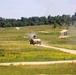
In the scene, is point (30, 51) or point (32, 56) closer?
point (32, 56)

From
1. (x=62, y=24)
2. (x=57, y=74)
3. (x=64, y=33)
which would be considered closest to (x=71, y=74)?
(x=57, y=74)

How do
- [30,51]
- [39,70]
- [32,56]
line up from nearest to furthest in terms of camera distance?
[39,70] → [32,56] → [30,51]

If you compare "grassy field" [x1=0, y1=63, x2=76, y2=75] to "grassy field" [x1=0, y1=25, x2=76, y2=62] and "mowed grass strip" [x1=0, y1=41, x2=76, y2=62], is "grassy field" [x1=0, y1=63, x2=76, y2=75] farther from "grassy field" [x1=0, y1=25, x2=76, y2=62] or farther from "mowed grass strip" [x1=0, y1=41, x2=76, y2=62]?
"grassy field" [x1=0, y1=25, x2=76, y2=62]

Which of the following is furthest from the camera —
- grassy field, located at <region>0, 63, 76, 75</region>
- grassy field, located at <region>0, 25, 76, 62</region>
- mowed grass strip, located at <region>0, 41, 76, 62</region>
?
grassy field, located at <region>0, 25, 76, 62</region>

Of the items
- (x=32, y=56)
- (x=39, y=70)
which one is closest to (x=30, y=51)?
(x=32, y=56)

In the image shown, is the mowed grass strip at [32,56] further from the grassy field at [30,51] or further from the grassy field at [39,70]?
the grassy field at [39,70]

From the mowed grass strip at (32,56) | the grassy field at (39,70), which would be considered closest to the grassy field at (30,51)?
the mowed grass strip at (32,56)

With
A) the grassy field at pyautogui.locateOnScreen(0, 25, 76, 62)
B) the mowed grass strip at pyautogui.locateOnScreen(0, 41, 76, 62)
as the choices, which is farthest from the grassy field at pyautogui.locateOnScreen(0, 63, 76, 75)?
the grassy field at pyautogui.locateOnScreen(0, 25, 76, 62)

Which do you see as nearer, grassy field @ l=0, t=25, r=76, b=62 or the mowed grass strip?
the mowed grass strip

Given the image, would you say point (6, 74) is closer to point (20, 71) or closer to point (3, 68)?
point (20, 71)

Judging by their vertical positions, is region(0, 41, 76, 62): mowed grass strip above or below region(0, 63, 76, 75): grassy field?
below

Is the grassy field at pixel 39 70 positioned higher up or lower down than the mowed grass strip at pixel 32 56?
higher up

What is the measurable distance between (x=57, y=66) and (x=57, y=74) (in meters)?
5.28

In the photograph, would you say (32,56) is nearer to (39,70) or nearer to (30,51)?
(30,51)
